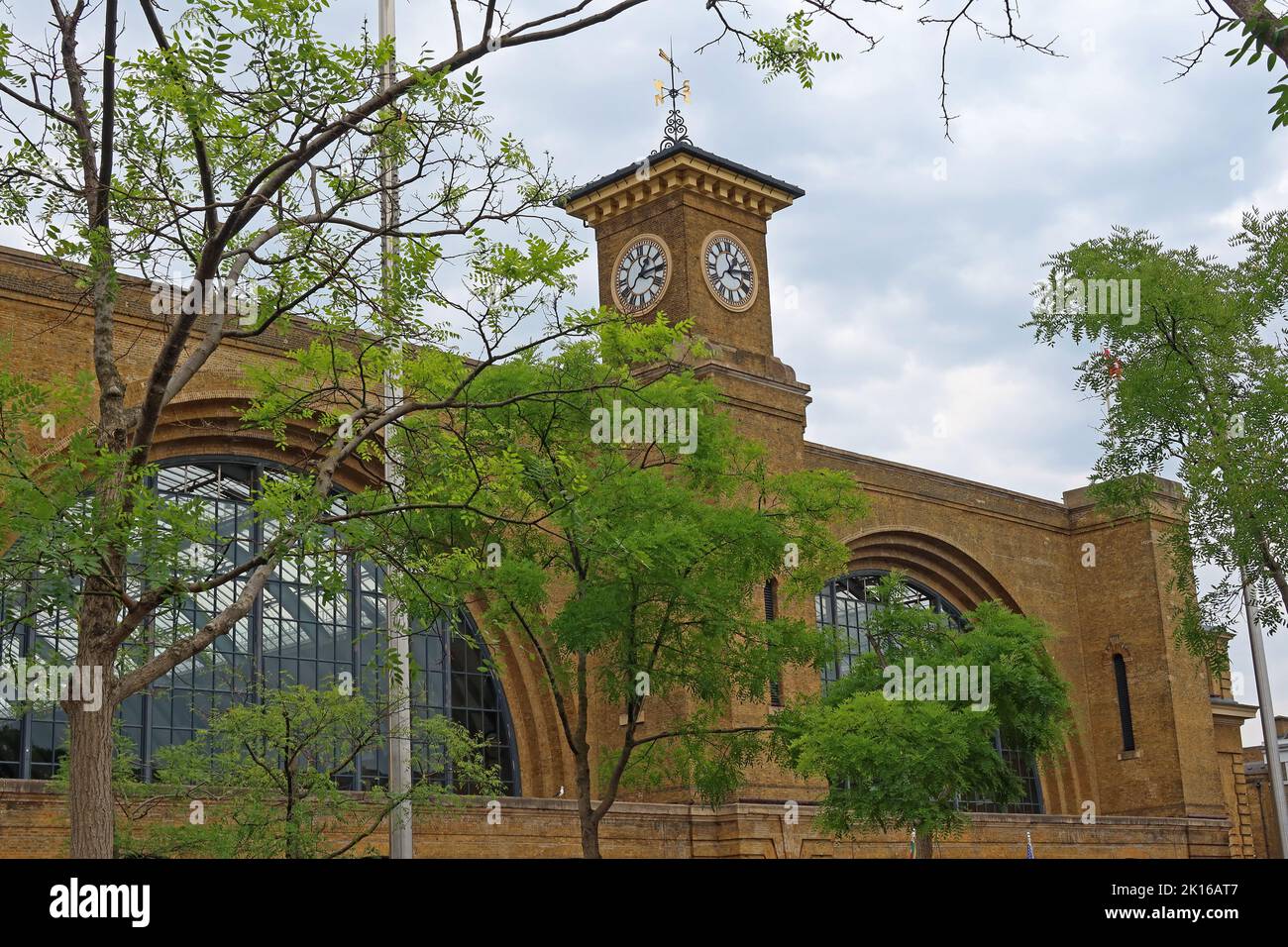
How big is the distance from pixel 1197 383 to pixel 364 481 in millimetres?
16136

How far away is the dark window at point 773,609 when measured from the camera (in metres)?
30.5

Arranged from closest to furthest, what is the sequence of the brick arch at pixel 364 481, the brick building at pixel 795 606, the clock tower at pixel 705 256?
the brick building at pixel 795 606 → the brick arch at pixel 364 481 → the clock tower at pixel 705 256

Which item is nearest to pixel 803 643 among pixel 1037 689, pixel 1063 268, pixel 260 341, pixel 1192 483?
pixel 1192 483

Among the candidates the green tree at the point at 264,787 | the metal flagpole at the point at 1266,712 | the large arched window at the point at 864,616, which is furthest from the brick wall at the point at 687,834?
the metal flagpole at the point at 1266,712

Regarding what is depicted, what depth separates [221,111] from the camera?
11.3 metres

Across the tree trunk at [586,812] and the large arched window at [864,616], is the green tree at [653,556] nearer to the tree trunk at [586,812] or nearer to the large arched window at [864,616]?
the tree trunk at [586,812]

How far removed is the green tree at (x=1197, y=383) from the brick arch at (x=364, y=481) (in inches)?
454

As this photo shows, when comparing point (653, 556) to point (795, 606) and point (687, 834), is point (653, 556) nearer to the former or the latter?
point (687, 834)

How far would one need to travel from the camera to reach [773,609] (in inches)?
1266

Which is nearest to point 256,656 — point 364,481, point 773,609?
point 364,481

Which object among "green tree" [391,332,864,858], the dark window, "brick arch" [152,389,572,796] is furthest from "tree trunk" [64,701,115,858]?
the dark window

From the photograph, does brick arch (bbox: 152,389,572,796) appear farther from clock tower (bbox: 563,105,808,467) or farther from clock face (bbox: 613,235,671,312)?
clock face (bbox: 613,235,671,312)
